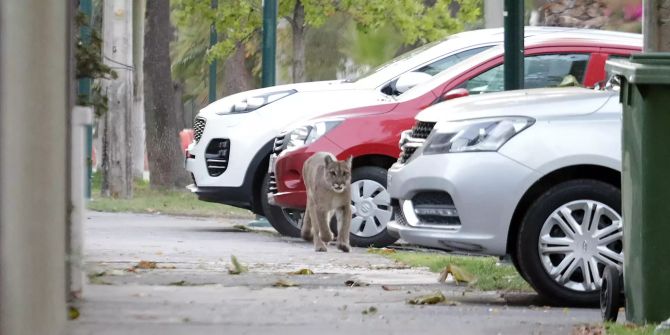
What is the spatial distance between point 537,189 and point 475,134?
0.53m

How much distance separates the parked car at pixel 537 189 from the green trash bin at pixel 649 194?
1442 millimetres

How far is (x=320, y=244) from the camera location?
47.5 feet

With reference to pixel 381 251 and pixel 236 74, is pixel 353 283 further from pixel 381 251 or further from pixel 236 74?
pixel 236 74

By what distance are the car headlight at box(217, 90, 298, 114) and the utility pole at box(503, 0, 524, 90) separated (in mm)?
3434

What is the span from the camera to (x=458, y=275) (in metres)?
11.2

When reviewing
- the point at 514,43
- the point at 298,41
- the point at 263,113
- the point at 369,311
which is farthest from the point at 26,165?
the point at 298,41

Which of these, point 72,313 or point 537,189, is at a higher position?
point 537,189

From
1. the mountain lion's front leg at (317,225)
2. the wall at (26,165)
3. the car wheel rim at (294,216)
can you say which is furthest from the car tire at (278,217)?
the wall at (26,165)

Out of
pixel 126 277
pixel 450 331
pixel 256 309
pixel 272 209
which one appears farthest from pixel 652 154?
pixel 272 209

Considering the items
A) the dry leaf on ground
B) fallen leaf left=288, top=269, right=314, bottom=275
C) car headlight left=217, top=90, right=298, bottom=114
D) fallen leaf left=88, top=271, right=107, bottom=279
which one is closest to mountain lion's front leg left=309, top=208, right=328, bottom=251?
car headlight left=217, top=90, right=298, bottom=114

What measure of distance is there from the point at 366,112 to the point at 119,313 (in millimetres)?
5991

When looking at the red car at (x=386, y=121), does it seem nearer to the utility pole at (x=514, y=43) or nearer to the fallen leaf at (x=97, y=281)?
the utility pole at (x=514, y=43)

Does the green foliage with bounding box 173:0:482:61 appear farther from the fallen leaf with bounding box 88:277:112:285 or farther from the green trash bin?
the green trash bin

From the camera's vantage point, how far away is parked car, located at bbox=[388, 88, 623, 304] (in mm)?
9852
